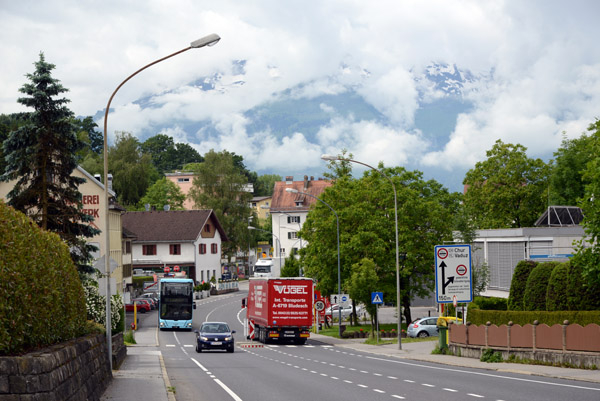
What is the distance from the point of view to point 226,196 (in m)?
116

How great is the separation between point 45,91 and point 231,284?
73663 mm

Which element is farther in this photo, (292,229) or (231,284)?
(292,229)

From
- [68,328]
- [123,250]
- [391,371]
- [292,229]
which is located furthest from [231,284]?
[68,328]

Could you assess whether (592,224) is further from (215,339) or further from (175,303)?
(175,303)

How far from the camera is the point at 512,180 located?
7869cm

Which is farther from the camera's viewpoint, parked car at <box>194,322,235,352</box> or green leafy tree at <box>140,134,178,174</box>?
green leafy tree at <box>140,134,178,174</box>

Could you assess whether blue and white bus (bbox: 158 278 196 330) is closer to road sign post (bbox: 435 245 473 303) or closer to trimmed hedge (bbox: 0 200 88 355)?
road sign post (bbox: 435 245 473 303)

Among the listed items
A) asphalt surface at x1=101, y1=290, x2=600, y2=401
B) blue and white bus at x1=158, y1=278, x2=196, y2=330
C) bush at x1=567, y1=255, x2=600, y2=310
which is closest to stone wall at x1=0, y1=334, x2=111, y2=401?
asphalt surface at x1=101, y1=290, x2=600, y2=401

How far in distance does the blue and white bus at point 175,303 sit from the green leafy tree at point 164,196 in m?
65.5

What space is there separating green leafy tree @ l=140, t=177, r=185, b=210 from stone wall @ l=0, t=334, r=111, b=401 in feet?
361

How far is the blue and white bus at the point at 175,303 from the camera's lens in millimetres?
59844

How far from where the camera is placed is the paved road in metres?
18.7

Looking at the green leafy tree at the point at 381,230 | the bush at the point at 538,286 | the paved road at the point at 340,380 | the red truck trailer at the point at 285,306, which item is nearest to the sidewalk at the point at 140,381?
the paved road at the point at 340,380

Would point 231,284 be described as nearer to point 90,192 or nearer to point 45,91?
point 90,192
